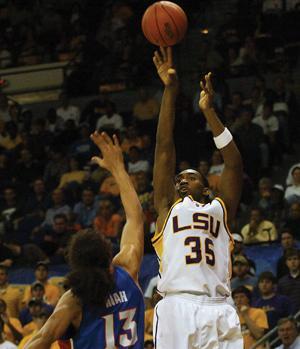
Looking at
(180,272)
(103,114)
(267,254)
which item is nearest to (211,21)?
(103,114)

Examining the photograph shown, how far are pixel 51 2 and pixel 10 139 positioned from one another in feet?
13.1

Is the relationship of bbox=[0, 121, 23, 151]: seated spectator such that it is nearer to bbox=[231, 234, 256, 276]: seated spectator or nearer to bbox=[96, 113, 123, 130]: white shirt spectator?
bbox=[96, 113, 123, 130]: white shirt spectator

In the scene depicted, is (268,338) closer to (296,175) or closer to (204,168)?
(296,175)

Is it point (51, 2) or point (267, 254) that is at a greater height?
point (51, 2)

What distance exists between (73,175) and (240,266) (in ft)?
17.3

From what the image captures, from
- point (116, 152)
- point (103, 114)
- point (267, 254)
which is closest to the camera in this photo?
point (116, 152)

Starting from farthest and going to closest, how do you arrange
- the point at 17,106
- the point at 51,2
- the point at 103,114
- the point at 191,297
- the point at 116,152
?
the point at 51,2
the point at 17,106
the point at 103,114
the point at 191,297
the point at 116,152

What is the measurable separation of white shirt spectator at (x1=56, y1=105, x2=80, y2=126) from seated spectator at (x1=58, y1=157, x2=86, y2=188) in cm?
160

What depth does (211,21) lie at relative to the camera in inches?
727

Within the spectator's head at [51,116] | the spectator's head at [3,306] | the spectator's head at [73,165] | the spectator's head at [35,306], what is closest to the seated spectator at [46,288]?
the spectator's head at [35,306]

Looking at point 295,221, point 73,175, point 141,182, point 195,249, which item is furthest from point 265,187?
point 195,249

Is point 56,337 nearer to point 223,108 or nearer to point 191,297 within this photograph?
point 191,297

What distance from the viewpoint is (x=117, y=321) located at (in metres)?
5.69

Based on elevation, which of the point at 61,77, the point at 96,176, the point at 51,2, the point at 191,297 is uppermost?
the point at 51,2
